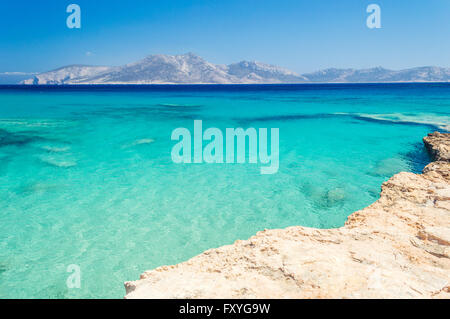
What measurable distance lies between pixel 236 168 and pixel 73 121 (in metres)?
17.7

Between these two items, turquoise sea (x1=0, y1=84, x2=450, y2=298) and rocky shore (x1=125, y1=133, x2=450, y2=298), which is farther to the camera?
turquoise sea (x1=0, y1=84, x2=450, y2=298)

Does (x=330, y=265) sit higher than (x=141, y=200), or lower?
higher

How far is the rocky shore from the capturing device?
107 inches

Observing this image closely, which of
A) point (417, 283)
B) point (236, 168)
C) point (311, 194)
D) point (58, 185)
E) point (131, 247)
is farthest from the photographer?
point (236, 168)

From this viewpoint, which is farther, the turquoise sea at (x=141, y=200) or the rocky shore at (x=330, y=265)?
the turquoise sea at (x=141, y=200)

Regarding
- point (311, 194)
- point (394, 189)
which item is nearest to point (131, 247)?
point (311, 194)

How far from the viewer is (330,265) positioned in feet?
10.2

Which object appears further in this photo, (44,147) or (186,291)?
(44,147)

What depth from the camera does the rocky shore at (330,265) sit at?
2.72 meters

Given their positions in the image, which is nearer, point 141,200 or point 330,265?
point 330,265
